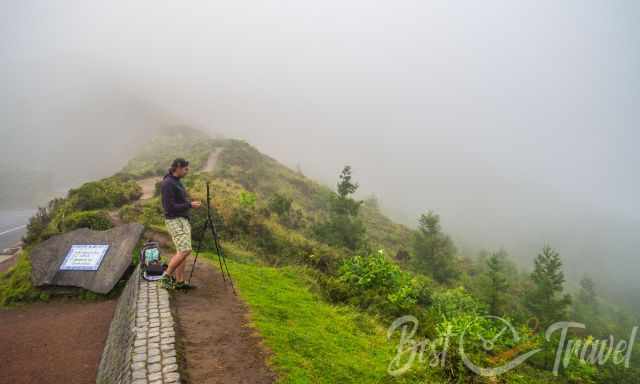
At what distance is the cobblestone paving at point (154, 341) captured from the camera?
5.23 metres


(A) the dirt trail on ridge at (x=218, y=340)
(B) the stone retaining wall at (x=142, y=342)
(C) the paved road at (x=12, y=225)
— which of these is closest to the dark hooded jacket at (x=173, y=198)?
Result: (B) the stone retaining wall at (x=142, y=342)

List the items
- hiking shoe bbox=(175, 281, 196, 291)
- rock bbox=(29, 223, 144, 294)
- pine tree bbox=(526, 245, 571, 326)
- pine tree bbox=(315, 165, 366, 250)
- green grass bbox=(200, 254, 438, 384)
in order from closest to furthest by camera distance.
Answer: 1. green grass bbox=(200, 254, 438, 384)
2. hiking shoe bbox=(175, 281, 196, 291)
3. rock bbox=(29, 223, 144, 294)
4. pine tree bbox=(315, 165, 366, 250)
5. pine tree bbox=(526, 245, 571, 326)

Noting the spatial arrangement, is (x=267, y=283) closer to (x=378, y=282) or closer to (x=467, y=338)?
(x=378, y=282)

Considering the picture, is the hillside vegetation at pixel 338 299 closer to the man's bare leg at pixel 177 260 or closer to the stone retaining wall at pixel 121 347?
the man's bare leg at pixel 177 260

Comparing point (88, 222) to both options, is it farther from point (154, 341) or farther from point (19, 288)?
point (154, 341)

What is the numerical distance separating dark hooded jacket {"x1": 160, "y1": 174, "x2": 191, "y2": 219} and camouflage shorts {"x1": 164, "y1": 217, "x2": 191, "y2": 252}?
0.45 feet

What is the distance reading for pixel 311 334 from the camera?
24.9ft

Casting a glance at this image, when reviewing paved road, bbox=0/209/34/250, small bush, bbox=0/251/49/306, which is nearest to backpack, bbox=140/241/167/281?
small bush, bbox=0/251/49/306

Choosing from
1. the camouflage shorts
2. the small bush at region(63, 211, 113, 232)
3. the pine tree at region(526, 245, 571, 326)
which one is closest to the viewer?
the camouflage shorts

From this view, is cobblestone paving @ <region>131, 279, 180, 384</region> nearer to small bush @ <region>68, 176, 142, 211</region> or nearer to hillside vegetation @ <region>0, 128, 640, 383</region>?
hillside vegetation @ <region>0, 128, 640, 383</region>

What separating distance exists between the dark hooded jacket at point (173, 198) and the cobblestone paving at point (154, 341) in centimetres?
198

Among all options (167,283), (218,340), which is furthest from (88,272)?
(218,340)

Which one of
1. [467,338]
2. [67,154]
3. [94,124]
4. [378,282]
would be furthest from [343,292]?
[94,124]

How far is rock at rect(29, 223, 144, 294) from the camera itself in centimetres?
1044
